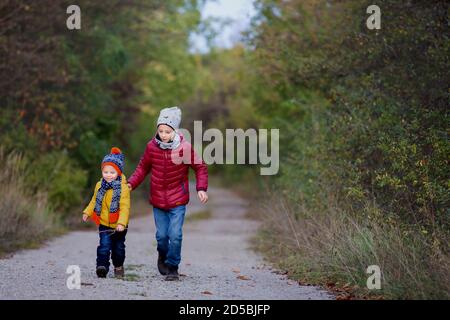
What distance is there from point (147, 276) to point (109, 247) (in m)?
0.70

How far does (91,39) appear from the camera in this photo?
20.1 meters

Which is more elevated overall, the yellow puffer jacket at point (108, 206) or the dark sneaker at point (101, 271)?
the yellow puffer jacket at point (108, 206)

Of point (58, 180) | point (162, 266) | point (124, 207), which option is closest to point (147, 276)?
point (162, 266)

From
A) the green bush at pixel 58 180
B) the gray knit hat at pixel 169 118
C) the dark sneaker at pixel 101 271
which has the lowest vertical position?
the dark sneaker at pixel 101 271

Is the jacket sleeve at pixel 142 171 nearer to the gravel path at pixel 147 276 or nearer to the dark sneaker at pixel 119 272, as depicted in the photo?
the dark sneaker at pixel 119 272

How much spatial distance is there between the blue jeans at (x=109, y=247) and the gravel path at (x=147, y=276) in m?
0.21

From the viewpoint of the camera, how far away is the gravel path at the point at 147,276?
273 inches

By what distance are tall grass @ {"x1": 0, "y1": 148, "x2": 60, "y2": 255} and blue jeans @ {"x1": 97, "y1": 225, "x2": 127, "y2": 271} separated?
11.3 ft

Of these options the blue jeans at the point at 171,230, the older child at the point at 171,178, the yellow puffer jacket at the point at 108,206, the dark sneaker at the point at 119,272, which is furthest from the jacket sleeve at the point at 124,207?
the dark sneaker at the point at 119,272

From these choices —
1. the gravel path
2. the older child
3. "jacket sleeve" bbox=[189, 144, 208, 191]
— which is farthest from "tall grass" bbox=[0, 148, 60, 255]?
"jacket sleeve" bbox=[189, 144, 208, 191]

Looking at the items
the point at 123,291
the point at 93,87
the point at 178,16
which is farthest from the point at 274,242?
the point at 178,16

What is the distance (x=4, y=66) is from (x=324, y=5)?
8062 mm

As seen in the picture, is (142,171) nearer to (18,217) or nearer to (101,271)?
(101,271)
